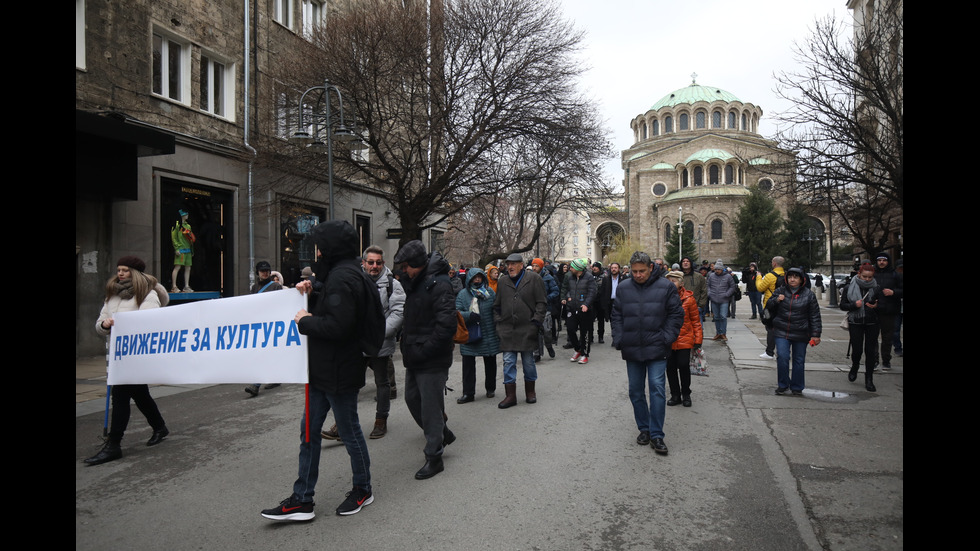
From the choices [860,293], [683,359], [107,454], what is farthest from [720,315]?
[107,454]

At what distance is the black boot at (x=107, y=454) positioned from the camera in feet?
17.2

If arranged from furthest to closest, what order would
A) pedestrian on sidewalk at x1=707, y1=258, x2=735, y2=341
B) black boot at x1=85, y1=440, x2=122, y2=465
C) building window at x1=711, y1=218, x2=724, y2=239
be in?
building window at x1=711, y1=218, x2=724, y2=239 → pedestrian on sidewalk at x1=707, y1=258, x2=735, y2=341 → black boot at x1=85, y1=440, x2=122, y2=465

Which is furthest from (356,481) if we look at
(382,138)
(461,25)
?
(461,25)

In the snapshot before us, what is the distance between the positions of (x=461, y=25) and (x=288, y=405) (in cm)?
1355

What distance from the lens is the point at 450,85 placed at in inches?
693

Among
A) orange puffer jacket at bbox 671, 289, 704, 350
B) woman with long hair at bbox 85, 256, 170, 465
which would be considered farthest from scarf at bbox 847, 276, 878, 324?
woman with long hair at bbox 85, 256, 170, 465

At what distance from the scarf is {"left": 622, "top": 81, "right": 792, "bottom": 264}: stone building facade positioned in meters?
62.0

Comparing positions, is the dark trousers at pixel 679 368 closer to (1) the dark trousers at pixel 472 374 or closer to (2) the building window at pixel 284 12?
(1) the dark trousers at pixel 472 374

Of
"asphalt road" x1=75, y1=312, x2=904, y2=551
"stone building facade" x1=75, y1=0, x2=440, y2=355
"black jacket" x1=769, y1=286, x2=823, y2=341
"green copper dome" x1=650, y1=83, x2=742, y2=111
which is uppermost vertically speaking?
"green copper dome" x1=650, y1=83, x2=742, y2=111

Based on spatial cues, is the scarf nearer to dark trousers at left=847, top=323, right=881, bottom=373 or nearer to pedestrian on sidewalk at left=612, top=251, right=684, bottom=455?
dark trousers at left=847, top=323, right=881, bottom=373

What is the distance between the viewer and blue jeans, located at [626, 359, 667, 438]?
554 cm

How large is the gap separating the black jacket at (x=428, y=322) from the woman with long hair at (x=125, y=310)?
8.78 ft
